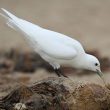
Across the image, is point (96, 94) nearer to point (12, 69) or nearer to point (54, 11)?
point (12, 69)

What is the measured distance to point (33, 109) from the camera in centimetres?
655

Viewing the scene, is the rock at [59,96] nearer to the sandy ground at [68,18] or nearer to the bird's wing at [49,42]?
the bird's wing at [49,42]

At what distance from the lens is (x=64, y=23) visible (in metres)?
16.4

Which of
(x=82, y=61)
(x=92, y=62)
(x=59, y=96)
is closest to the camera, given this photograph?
(x=59, y=96)

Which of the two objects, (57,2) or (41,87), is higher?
(41,87)

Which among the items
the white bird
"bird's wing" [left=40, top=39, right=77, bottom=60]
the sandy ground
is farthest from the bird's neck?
the sandy ground

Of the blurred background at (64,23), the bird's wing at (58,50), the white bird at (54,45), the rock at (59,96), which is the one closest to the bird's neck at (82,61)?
the white bird at (54,45)

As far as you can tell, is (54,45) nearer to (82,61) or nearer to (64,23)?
(82,61)

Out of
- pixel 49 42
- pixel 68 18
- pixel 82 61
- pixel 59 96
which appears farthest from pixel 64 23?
pixel 59 96

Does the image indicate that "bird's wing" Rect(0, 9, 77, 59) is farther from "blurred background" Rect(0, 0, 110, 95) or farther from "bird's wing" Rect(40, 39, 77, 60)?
"blurred background" Rect(0, 0, 110, 95)

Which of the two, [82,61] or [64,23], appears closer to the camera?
[82,61]

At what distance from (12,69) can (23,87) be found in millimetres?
5184

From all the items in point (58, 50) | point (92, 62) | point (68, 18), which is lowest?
point (68, 18)

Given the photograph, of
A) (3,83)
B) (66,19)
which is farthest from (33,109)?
(66,19)
